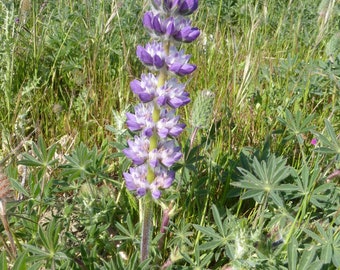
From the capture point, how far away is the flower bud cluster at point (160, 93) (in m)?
1.20

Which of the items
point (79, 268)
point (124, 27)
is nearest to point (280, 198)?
point (79, 268)

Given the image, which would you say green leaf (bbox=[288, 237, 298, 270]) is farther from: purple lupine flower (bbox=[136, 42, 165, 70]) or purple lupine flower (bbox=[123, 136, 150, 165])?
purple lupine flower (bbox=[136, 42, 165, 70])

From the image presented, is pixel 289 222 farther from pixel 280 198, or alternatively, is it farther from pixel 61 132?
pixel 61 132

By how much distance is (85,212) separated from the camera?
5.80 ft

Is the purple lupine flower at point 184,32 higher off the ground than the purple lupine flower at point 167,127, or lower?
higher

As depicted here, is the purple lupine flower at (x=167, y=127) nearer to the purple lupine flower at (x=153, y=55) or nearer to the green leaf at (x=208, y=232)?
the purple lupine flower at (x=153, y=55)

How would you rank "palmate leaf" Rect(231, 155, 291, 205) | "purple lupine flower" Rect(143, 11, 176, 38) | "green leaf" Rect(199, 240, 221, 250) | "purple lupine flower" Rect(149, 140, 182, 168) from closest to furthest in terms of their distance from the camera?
"purple lupine flower" Rect(143, 11, 176, 38) < "purple lupine flower" Rect(149, 140, 182, 168) < "green leaf" Rect(199, 240, 221, 250) < "palmate leaf" Rect(231, 155, 291, 205)

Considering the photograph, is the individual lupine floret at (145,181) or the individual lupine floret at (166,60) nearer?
the individual lupine floret at (166,60)

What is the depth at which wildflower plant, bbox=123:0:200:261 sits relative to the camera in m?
1.20

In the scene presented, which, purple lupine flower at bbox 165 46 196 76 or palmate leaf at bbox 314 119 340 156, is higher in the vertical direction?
purple lupine flower at bbox 165 46 196 76

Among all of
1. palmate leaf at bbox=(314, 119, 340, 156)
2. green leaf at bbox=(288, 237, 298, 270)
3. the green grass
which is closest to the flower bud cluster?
the green grass

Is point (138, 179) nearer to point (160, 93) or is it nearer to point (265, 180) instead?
point (160, 93)

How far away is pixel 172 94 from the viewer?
4.07ft

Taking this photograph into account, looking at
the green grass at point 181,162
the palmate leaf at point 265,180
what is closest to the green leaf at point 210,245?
the green grass at point 181,162
